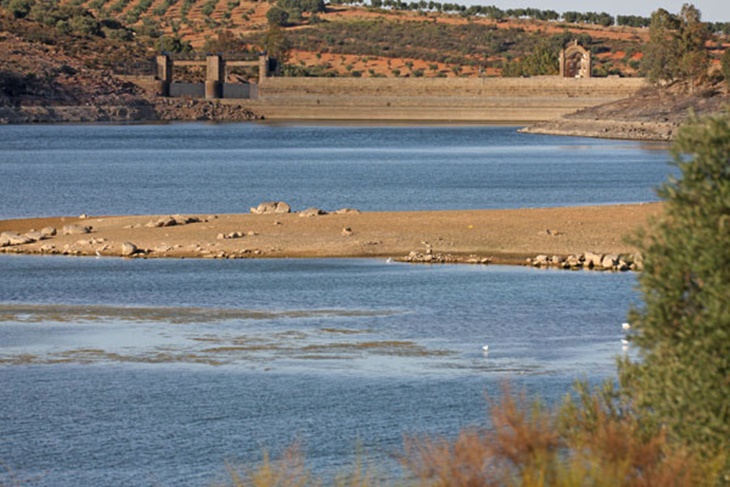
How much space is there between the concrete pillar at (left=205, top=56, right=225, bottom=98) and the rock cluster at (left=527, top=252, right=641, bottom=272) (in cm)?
9902

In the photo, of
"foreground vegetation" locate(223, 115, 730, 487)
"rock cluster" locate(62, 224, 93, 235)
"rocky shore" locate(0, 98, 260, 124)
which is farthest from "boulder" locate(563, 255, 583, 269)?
"rocky shore" locate(0, 98, 260, 124)

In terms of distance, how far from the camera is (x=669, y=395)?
32.5 feet

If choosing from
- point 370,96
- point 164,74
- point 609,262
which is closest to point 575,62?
point 370,96

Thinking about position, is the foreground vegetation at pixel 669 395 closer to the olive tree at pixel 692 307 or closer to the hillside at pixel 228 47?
the olive tree at pixel 692 307

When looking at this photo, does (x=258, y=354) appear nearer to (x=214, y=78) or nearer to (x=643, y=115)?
(x=643, y=115)

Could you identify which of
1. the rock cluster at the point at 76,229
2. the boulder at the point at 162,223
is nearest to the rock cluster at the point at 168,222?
the boulder at the point at 162,223

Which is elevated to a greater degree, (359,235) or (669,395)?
(669,395)

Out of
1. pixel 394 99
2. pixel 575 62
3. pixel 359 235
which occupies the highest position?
pixel 359 235

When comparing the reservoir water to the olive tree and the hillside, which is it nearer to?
the olive tree

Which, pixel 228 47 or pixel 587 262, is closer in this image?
pixel 587 262

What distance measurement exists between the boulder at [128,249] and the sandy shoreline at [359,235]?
47mm

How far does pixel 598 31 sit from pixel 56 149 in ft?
377

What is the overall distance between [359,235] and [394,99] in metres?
93.4

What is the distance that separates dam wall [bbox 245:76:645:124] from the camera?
122 m
